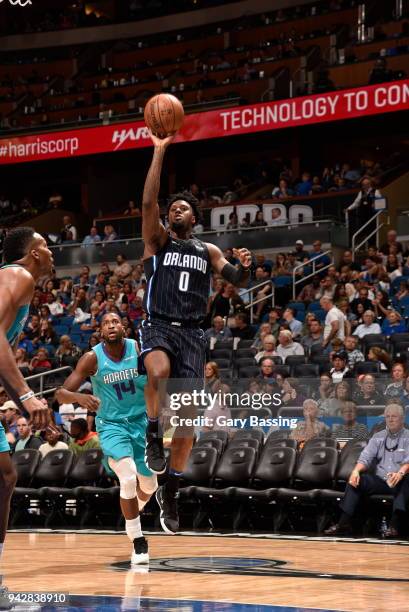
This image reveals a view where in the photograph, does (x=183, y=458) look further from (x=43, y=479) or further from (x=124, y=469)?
(x=43, y=479)

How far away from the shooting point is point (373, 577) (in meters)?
8.02

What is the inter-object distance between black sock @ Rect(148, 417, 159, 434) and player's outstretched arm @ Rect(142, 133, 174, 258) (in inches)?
47.3

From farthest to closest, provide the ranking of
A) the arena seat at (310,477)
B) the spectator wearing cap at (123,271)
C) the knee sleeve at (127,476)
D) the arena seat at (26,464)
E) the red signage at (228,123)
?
1. the red signage at (228,123)
2. the spectator wearing cap at (123,271)
3. the arena seat at (26,464)
4. the arena seat at (310,477)
5. the knee sleeve at (127,476)

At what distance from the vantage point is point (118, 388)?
915 cm

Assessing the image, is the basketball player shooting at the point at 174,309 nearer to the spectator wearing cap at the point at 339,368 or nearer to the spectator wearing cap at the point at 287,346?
the spectator wearing cap at the point at 339,368

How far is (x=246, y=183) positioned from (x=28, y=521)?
14874 mm

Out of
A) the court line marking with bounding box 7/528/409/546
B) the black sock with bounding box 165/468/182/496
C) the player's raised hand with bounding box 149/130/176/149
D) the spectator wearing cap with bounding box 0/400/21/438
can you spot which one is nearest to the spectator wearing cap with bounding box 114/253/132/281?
the spectator wearing cap with bounding box 0/400/21/438

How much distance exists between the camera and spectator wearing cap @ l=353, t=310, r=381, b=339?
49.2 ft

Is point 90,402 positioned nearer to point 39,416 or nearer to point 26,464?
point 39,416

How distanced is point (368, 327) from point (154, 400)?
7.95 metres

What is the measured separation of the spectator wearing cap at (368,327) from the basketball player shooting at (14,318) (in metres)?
8.89

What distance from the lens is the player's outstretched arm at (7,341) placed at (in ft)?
18.9

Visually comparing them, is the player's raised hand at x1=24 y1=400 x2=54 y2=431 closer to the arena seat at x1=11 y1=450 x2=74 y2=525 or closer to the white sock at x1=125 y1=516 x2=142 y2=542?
the white sock at x1=125 y1=516 x2=142 y2=542

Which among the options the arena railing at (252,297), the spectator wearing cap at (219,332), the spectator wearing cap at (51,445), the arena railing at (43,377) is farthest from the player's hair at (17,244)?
the arena railing at (252,297)
